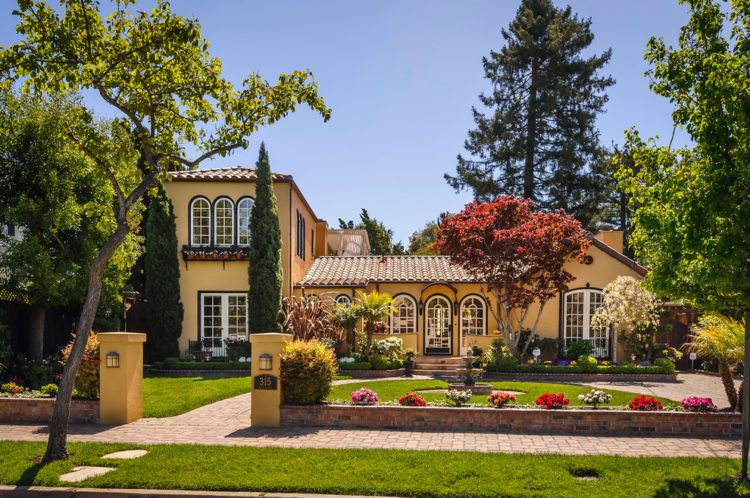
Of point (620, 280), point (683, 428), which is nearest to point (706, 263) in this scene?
point (683, 428)

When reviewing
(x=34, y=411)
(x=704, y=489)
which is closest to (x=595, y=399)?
(x=704, y=489)

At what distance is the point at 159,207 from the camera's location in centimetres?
1973

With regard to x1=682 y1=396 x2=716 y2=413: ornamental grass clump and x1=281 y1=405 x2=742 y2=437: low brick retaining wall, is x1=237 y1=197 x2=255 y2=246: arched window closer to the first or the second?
x1=281 y1=405 x2=742 y2=437: low brick retaining wall

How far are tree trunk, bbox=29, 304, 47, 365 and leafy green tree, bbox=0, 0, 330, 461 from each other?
826cm

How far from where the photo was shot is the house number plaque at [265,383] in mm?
10227

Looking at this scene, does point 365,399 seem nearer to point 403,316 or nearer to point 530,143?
point 403,316

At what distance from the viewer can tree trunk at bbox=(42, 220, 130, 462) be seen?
26.3 ft

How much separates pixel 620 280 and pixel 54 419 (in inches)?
644

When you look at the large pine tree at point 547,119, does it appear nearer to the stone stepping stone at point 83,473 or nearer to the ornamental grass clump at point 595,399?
the ornamental grass clump at point 595,399

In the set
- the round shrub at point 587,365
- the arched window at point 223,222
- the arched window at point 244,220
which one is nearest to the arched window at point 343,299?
the arched window at point 244,220

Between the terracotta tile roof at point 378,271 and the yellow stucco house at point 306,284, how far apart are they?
0.08 m

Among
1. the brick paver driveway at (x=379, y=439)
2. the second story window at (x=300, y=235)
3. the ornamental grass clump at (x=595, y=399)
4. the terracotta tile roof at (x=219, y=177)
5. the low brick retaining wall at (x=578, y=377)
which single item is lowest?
the low brick retaining wall at (x=578, y=377)

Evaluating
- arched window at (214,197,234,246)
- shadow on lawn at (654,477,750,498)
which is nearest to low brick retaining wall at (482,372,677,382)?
shadow on lawn at (654,477,750,498)

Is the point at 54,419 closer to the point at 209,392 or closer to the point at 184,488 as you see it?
the point at 184,488
